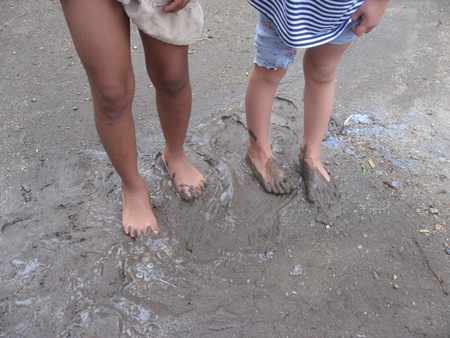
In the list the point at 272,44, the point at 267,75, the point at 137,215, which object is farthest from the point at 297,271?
the point at 272,44

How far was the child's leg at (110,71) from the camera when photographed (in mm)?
1188

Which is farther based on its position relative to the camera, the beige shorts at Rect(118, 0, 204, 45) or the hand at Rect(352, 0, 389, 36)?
the hand at Rect(352, 0, 389, 36)

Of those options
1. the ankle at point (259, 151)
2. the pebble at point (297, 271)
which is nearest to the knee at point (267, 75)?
the ankle at point (259, 151)

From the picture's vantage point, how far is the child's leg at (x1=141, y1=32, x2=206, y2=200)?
1.48m

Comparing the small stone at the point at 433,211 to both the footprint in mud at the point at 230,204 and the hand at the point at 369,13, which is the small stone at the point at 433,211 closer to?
the footprint in mud at the point at 230,204

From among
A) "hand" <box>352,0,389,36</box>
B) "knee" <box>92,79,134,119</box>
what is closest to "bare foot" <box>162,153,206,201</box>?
"knee" <box>92,79,134,119</box>

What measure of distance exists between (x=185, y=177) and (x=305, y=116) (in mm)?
734

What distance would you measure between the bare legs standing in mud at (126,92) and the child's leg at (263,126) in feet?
1.09

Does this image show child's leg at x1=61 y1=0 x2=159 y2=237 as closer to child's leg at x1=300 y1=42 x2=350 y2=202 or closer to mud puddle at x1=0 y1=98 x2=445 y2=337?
mud puddle at x1=0 y1=98 x2=445 y2=337

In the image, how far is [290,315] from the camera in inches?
60.9

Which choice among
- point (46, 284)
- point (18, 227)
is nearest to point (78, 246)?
point (46, 284)

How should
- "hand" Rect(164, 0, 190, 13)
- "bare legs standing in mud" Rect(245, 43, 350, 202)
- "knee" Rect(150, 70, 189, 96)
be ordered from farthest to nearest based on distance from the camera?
"bare legs standing in mud" Rect(245, 43, 350, 202) < "knee" Rect(150, 70, 189, 96) < "hand" Rect(164, 0, 190, 13)

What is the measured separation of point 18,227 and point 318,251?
1478mm

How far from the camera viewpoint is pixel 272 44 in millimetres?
1694
